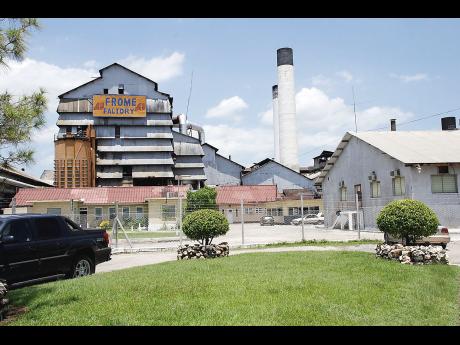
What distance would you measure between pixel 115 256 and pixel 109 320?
513 inches

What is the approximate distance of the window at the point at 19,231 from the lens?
977 centimetres

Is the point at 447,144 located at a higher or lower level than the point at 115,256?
higher

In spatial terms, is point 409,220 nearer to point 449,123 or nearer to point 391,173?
point 391,173

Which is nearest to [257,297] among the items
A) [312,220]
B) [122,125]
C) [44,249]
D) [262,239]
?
[44,249]

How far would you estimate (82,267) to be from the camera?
11.6 m

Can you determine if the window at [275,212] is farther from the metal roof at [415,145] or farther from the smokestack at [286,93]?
the metal roof at [415,145]

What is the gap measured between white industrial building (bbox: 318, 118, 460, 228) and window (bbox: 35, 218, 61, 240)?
15570 mm

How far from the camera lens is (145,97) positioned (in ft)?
208

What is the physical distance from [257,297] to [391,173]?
23.4 meters

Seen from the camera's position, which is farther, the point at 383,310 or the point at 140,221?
the point at 140,221

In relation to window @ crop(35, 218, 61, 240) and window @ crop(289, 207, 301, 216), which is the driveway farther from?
window @ crop(289, 207, 301, 216)
